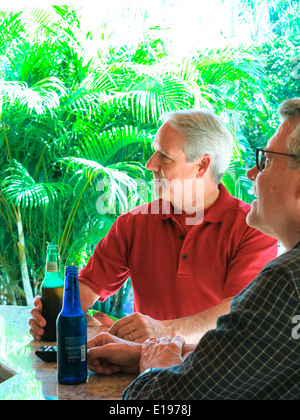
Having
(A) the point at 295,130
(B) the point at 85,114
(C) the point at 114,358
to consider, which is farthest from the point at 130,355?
(B) the point at 85,114

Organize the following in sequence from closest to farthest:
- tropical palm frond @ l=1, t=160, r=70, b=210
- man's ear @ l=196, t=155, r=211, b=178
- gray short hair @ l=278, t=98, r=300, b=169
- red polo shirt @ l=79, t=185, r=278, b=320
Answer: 1. gray short hair @ l=278, t=98, r=300, b=169
2. red polo shirt @ l=79, t=185, r=278, b=320
3. man's ear @ l=196, t=155, r=211, b=178
4. tropical palm frond @ l=1, t=160, r=70, b=210

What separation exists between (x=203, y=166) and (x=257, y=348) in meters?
1.12

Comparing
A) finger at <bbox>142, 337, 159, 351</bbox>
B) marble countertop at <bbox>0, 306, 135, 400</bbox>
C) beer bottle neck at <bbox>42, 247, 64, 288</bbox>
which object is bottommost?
marble countertop at <bbox>0, 306, 135, 400</bbox>

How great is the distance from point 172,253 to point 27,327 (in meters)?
0.54

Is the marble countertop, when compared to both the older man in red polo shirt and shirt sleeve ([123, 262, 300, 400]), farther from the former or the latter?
the older man in red polo shirt

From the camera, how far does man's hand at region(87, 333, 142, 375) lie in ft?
3.95

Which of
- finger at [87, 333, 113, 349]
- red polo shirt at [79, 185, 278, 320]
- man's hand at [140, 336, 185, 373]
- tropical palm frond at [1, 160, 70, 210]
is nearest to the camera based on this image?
man's hand at [140, 336, 185, 373]

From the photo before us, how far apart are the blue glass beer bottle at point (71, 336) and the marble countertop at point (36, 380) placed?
34mm

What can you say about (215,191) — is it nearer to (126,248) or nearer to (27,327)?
(126,248)

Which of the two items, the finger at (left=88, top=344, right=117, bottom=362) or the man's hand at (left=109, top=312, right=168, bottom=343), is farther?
the man's hand at (left=109, top=312, right=168, bottom=343)

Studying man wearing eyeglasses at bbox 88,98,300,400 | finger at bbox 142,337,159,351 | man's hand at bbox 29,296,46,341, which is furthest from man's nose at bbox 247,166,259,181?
man's hand at bbox 29,296,46,341

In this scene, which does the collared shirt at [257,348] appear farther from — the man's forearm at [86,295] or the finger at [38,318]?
the man's forearm at [86,295]

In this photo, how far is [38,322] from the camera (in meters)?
1.47

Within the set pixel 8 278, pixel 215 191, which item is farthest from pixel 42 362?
pixel 8 278
